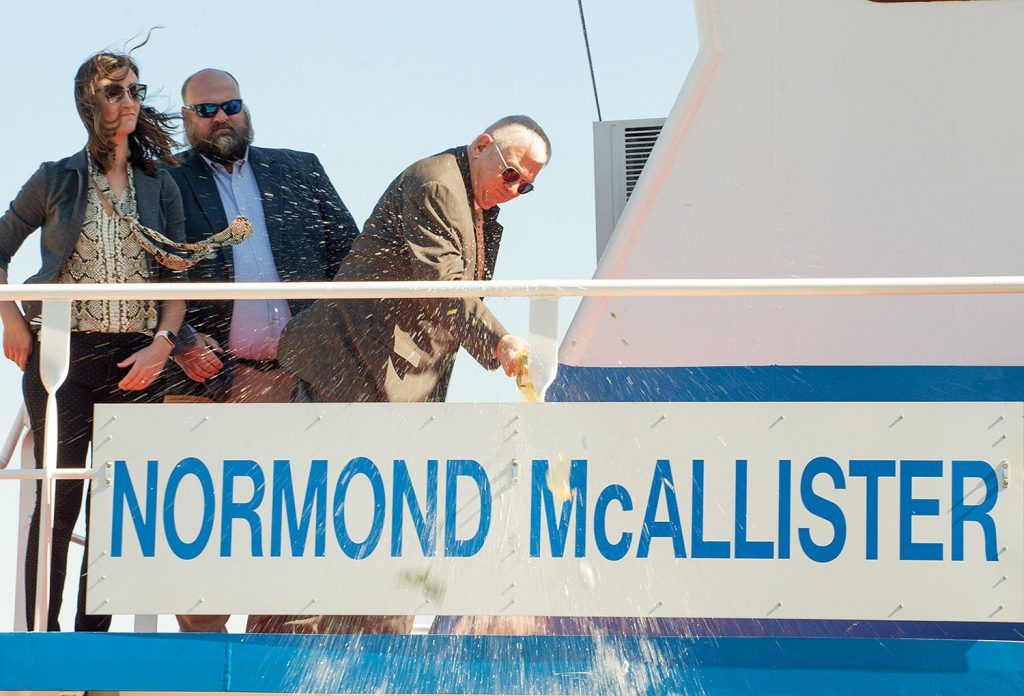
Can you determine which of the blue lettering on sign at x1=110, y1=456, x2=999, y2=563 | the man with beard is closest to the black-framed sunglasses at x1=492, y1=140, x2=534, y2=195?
the man with beard

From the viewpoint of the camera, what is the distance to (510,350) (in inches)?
149

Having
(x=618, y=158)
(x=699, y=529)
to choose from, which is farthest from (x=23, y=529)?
(x=618, y=158)

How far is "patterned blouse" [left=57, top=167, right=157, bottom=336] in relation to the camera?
4086 mm

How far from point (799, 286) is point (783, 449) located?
41cm

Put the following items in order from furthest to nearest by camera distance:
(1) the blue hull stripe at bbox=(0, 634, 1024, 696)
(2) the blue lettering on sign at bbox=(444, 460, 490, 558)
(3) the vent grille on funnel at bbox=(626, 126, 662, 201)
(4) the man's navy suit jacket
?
1. (3) the vent grille on funnel at bbox=(626, 126, 662, 201)
2. (4) the man's navy suit jacket
3. (2) the blue lettering on sign at bbox=(444, 460, 490, 558)
4. (1) the blue hull stripe at bbox=(0, 634, 1024, 696)

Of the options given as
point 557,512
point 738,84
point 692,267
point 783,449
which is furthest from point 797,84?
point 557,512

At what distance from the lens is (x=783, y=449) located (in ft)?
11.5

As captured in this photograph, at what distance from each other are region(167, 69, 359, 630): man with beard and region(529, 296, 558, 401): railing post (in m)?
1.07

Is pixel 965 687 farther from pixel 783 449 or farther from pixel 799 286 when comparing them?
pixel 799 286

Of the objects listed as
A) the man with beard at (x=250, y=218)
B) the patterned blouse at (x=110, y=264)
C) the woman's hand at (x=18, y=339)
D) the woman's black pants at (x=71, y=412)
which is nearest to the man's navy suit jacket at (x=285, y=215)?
the man with beard at (x=250, y=218)

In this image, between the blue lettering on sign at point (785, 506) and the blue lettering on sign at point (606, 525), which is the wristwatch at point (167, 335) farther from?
Answer: the blue lettering on sign at point (785, 506)

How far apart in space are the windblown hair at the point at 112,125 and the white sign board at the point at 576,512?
108 centimetres

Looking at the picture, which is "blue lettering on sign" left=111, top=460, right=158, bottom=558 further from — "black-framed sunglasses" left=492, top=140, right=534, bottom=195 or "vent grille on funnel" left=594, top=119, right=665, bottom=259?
"vent grille on funnel" left=594, top=119, right=665, bottom=259

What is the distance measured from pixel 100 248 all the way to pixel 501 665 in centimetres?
176
